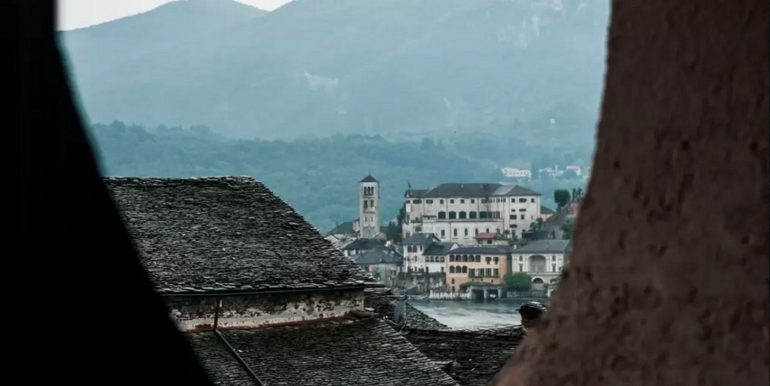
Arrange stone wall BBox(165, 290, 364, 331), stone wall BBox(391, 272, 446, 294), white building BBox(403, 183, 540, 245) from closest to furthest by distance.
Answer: stone wall BBox(165, 290, 364, 331) → stone wall BBox(391, 272, 446, 294) → white building BBox(403, 183, 540, 245)

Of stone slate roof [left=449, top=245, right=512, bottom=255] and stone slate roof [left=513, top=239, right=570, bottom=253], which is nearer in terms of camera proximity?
stone slate roof [left=513, top=239, right=570, bottom=253]

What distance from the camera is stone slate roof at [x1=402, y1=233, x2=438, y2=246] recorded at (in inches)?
2854

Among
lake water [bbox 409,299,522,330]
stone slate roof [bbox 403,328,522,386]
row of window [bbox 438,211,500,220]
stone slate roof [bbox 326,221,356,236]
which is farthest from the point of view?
row of window [bbox 438,211,500,220]

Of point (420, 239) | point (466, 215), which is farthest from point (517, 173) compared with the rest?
point (420, 239)

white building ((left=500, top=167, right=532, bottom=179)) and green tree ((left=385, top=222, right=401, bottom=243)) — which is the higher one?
white building ((left=500, top=167, right=532, bottom=179))

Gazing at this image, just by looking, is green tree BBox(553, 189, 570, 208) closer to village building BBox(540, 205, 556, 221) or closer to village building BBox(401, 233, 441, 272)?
village building BBox(401, 233, 441, 272)

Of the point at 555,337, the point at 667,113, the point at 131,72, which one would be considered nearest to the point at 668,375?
the point at 555,337

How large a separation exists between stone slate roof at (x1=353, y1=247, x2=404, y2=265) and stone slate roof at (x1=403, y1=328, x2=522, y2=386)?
149ft

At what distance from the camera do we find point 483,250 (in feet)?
248

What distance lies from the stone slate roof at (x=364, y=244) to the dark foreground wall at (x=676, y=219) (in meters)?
58.6

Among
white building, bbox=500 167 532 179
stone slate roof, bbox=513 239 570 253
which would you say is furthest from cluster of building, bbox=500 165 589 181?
stone slate roof, bbox=513 239 570 253

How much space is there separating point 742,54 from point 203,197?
46.1 ft

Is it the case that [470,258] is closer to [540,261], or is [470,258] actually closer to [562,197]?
[540,261]

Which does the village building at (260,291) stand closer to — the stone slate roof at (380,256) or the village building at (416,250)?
the stone slate roof at (380,256)
